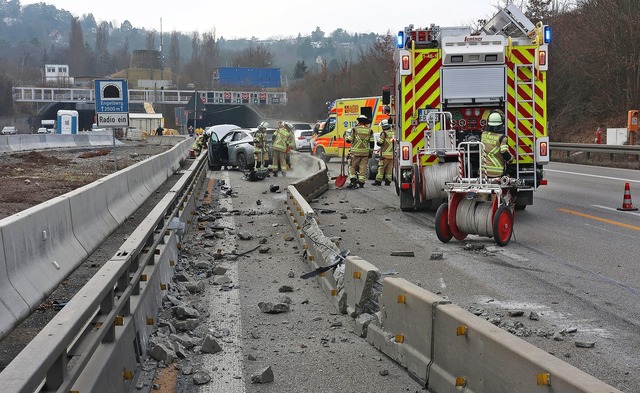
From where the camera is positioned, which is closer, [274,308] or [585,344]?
[585,344]

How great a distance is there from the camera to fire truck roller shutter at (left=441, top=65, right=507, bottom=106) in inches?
647

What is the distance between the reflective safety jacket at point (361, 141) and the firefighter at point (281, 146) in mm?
6146

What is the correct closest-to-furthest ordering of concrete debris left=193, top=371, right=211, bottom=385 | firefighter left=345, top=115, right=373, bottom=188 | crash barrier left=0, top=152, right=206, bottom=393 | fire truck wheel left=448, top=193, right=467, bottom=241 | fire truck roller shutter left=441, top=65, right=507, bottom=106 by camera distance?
crash barrier left=0, top=152, right=206, bottom=393, concrete debris left=193, top=371, right=211, bottom=385, fire truck wheel left=448, top=193, right=467, bottom=241, fire truck roller shutter left=441, top=65, right=507, bottom=106, firefighter left=345, top=115, right=373, bottom=188

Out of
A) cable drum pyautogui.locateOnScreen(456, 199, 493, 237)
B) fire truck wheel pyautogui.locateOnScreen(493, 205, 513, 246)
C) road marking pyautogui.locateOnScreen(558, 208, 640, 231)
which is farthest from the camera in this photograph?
road marking pyautogui.locateOnScreen(558, 208, 640, 231)

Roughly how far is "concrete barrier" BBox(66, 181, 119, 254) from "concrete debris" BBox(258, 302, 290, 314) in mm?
2890

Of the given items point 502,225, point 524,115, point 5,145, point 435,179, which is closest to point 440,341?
point 502,225

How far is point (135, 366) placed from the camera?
19.8 feet

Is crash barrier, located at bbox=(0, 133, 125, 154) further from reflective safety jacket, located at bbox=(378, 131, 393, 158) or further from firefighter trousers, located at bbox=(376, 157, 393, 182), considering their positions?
reflective safety jacket, located at bbox=(378, 131, 393, 158)

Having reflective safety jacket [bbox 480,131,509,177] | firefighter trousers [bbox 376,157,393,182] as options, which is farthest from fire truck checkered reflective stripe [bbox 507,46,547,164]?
firefighter trousers [bbox 376,157,393,182]

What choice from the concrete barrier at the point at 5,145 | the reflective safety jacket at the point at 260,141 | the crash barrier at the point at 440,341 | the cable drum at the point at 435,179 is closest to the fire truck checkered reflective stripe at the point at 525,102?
the cable drum at the point at 435,179

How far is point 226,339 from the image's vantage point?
7430 millimetres

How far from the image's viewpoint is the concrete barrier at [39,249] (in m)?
7.17

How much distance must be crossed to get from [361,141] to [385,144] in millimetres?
711

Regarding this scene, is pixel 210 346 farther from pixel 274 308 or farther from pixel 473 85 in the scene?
pixel 473 85
